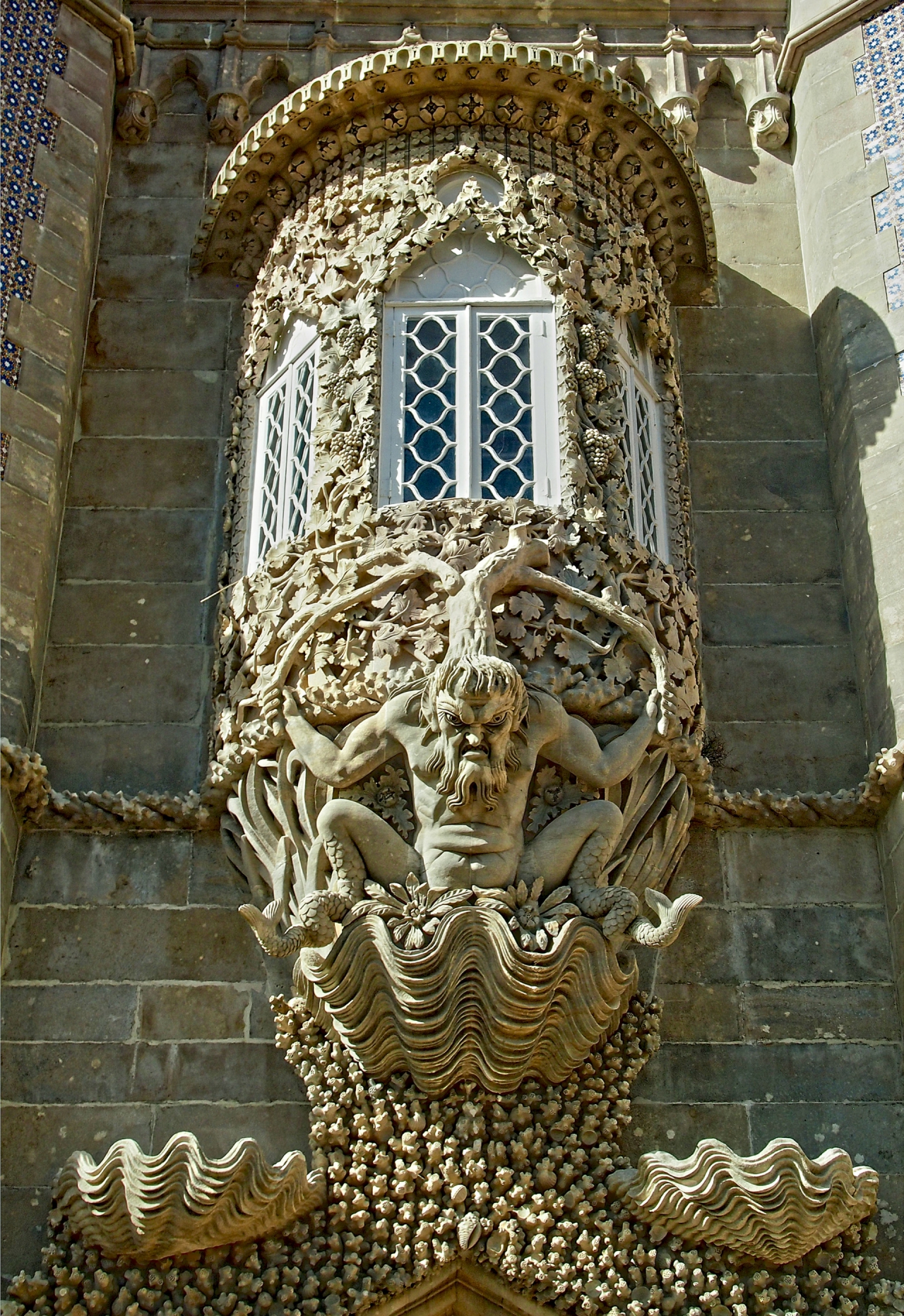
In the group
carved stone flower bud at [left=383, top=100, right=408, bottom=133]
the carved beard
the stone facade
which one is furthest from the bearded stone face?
carved stone flower bud at [left=383, top=100, right=408, bottom=133]

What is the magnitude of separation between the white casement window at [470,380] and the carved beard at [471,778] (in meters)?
1.83

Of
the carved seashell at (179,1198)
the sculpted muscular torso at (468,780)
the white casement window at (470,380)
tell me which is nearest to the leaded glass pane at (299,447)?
the white casement window at (470,380)

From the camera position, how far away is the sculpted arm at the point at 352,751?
9.73 meters

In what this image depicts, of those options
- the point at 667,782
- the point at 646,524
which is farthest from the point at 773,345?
the point at 667,782

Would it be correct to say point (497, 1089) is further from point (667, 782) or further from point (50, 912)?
point (50, 912)

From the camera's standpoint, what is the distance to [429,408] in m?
11.0

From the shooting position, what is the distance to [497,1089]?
9.27m

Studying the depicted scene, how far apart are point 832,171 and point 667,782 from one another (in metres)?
5.08

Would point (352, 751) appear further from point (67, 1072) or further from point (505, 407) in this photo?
point (505, 407)

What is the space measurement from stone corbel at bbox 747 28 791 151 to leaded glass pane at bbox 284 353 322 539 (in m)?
4.33

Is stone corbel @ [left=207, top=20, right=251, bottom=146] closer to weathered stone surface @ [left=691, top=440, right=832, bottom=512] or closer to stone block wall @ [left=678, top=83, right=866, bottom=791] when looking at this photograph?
stone block wall @ [left=678, top=83, right=866, bottom=791]

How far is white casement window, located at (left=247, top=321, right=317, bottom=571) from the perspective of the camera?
36.8 ft

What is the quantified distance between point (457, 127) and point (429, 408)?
2259 mm

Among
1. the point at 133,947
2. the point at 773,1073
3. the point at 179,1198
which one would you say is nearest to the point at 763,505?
the point at 773,1073
